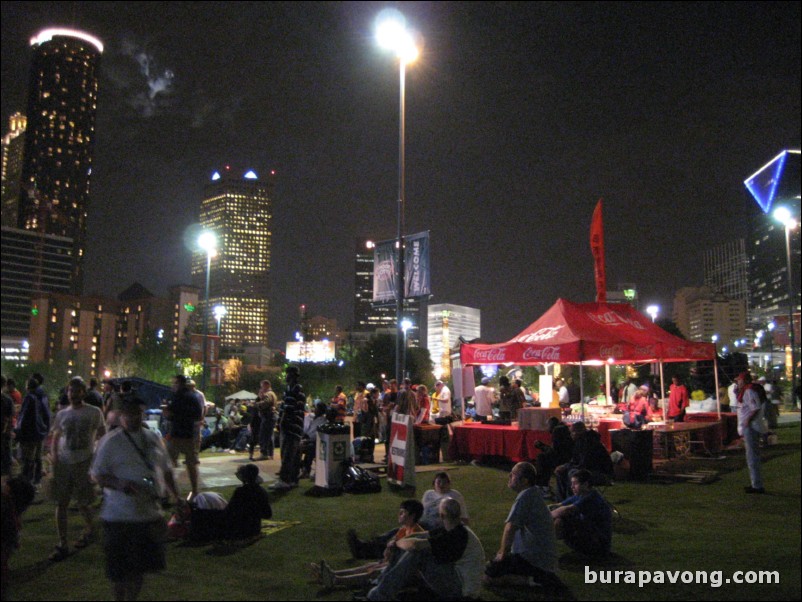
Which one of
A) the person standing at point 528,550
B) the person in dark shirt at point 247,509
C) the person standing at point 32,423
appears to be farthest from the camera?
the person standing at point 32,423

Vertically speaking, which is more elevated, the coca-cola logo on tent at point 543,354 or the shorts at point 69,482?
the coca-cola logo on tent at point 543,354

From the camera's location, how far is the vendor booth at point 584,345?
13.8 metres

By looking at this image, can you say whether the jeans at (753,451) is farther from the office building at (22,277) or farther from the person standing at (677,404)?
the office building at (22,277)

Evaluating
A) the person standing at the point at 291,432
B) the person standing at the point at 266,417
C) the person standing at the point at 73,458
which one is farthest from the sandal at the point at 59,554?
the person standing at the point at 266,417

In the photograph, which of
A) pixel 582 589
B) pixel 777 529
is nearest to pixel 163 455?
pixel 582 589

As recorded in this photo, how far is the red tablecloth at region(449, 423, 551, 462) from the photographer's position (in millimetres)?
13883

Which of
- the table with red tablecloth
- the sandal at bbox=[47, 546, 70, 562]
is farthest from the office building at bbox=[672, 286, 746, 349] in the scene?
the sandal at bbox=[47, 546, 70, 562]

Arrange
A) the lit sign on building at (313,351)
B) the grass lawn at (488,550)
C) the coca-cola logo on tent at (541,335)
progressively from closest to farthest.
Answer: the grass lawn at (488,550) < the coca-cola logo on tent at (541,335) < the lit sign on building at (313,351)

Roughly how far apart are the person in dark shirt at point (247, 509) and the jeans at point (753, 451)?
23.9ft

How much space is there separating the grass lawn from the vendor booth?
328cm

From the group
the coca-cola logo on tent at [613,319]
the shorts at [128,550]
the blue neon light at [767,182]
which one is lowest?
the shorts at [128,550]

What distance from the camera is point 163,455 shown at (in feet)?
16.4

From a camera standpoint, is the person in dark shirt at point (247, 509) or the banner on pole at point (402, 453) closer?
the person in dark shirt at point (247, 509)

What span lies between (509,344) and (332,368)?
237 ft
